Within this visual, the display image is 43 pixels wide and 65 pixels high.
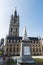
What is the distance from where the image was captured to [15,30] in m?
54.0

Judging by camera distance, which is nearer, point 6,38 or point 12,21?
point 6,38

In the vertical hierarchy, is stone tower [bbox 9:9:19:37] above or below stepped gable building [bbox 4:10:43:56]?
above

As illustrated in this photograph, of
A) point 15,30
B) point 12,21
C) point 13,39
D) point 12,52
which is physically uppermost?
point 12,21

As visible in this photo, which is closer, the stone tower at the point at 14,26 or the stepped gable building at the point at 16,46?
the stepped gable building at the point at 16,46

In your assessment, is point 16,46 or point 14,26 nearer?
point 16,46

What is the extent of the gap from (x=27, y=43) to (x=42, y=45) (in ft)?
68.4

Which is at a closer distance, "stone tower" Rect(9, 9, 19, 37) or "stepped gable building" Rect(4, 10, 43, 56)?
"stepped gable building" Rect(4, 10, 43, 56)

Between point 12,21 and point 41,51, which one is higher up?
point 12,21

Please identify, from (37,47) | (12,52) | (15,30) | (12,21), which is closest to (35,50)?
(37,47)

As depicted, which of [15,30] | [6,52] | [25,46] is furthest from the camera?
[15,30]

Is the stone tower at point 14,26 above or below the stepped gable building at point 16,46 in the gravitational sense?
above

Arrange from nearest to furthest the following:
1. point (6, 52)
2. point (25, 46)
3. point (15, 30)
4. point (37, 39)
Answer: point (25, 46), point (6, 52), point (37, 39), point (15, 30)

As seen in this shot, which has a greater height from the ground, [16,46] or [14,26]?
[14,26]

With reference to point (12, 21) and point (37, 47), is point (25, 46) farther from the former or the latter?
point (12, 21)
